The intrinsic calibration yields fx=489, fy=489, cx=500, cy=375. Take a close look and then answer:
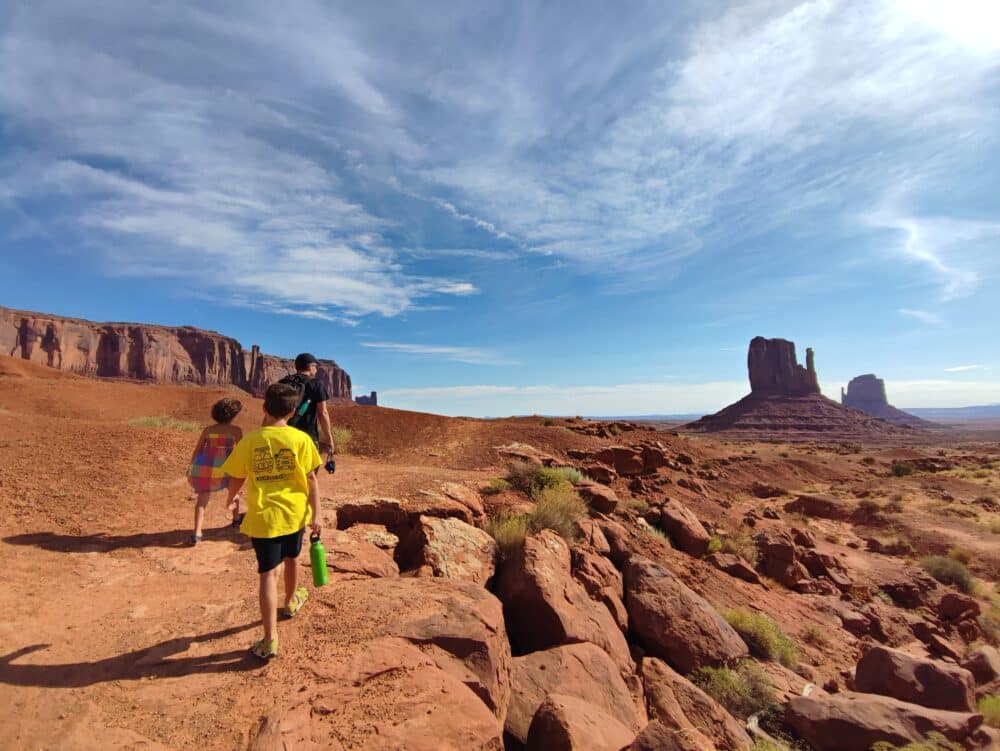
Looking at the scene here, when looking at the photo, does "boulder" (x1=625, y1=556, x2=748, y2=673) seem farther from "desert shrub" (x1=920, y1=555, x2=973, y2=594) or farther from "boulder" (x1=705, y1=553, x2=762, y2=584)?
"desert shrub" (x1=920, y1=555, x2=973, y2=594)

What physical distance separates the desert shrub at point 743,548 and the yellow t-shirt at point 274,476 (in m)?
11.4

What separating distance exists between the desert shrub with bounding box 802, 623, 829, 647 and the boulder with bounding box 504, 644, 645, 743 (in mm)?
5629

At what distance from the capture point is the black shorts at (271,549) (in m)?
3.75

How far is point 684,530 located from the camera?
11758 millimetres

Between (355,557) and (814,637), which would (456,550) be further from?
(814,637)

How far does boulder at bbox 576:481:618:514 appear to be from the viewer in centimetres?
1097

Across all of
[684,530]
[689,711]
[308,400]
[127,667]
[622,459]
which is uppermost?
[308,400]

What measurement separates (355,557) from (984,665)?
10152mm

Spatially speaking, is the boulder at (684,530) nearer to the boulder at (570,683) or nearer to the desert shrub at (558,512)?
the desert shrub at (558,512)

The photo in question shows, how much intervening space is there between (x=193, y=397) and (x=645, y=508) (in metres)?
24.4

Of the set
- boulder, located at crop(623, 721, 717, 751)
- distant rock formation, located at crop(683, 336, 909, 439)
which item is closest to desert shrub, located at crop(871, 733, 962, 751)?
boulder, located at crop(623, 721, 717, 751)

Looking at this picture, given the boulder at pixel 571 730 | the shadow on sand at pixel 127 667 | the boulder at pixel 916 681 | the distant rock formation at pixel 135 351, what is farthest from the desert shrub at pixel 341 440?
the distant rock formation at pixel 135 351

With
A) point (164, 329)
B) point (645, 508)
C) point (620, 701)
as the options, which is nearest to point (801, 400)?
point (645, 508)

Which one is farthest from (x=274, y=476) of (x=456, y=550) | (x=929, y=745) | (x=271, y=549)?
(x=929, y=745)
